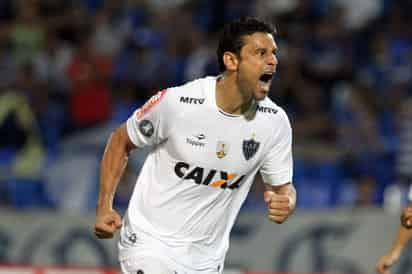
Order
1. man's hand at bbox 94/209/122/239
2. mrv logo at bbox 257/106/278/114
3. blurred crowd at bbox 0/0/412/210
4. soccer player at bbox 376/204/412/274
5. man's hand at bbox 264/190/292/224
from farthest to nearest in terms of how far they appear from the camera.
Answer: blurred crowd at bbox 0/0/412/210 < soccer player at bbox 376/204/412/274 < mrv logo at bbox 257/106/278/114 < man's hand at bbox 94/209/122/239 < man's hand at bbox 264/190/292/224

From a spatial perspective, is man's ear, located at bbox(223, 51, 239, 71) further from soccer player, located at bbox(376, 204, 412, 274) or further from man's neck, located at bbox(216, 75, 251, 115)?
soccer player, located at bbox(376, 204, 412, 274)

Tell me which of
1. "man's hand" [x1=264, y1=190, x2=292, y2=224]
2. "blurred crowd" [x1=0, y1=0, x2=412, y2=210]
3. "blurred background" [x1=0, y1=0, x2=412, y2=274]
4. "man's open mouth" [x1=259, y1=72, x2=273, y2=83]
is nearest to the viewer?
"man's hand" [x1=264, y1=190, x2=292, y2=224]

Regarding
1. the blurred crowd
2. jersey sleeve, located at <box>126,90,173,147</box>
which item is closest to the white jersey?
jersey sleeve, located at <box>126,90,173,147</box>

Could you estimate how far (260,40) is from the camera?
16.3ft

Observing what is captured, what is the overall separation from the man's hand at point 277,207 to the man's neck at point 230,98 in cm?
60

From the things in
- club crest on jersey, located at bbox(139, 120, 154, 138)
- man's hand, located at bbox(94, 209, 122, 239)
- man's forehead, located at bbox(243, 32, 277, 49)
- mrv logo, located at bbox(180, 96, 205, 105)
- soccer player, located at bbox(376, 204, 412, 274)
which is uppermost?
man's forehead, located at bbox(243, 32, 277, 49)

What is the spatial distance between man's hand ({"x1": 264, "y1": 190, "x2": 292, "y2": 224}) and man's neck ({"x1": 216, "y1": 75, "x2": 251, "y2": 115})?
23.7 inches

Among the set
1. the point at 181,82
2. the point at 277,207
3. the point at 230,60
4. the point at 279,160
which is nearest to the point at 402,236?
the point at 279,160

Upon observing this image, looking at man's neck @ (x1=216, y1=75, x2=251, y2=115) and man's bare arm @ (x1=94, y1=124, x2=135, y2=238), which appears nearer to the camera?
man's bare arm @ (x1=94, y1=124, x2=135, y2=238)

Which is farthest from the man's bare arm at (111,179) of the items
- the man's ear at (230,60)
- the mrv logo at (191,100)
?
the man's ear at (230,60)

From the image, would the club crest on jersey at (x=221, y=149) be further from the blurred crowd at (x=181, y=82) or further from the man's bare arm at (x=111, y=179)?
the blurred crowd at (x=181, y=82)

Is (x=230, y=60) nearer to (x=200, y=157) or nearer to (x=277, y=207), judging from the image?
(x=200, y=157)

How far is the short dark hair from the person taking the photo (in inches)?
197

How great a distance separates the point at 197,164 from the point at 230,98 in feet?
1.23
